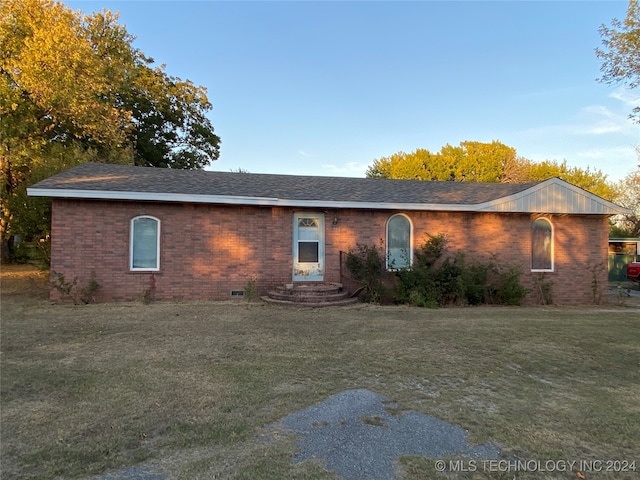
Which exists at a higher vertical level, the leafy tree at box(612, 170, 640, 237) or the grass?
the leafy tree at box(612, 170, 640, 237)

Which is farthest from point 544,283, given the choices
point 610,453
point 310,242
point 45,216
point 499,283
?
point 45,216

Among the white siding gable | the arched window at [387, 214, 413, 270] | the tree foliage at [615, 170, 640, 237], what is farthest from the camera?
the tree foliage at [615, 170, 640, 237]

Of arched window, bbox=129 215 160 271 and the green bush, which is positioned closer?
arched window, bbox=129 215 160 271

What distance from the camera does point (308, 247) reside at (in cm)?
1109

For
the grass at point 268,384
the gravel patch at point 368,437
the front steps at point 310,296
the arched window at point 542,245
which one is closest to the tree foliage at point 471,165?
the arched window at point 542,245

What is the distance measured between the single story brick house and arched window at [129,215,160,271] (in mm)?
25

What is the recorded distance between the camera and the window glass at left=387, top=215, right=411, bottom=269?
11414 millimetres

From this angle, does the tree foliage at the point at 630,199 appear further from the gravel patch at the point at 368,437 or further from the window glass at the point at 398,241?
the gravel patch at the point at 368,437

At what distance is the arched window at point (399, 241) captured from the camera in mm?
11414

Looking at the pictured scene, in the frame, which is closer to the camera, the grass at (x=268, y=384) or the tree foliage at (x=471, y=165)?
the grass at (x=268, y=384)

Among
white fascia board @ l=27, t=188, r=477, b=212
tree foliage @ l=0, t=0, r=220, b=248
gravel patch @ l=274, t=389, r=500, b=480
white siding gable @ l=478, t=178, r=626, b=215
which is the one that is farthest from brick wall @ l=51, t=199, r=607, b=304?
gravel patch @ l=274, t=389, r=500, b=480

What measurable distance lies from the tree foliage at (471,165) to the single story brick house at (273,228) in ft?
92.4

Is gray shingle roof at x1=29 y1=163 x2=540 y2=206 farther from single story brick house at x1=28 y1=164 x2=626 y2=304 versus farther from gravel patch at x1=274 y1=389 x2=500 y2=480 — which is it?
gravel patch at x1=274 y1=389 x2=500 y2=480

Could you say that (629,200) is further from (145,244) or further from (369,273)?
(145,244)
